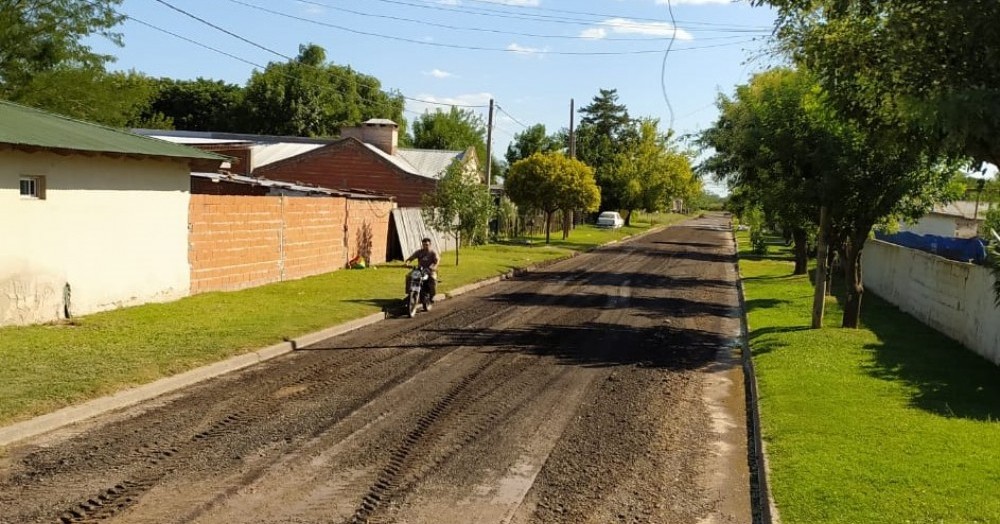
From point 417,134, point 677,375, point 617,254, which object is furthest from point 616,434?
point 417,134

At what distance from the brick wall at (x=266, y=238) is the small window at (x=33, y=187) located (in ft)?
12.8

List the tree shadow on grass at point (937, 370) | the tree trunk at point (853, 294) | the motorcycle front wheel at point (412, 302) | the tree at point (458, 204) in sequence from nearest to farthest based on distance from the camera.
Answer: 1. the tree shadow on grass at point (937, 370)
2. the tree trunk at point (853, 294)
3. the motorcycle front wheel at point (412, 302)
4. the tree at point (458, 204)

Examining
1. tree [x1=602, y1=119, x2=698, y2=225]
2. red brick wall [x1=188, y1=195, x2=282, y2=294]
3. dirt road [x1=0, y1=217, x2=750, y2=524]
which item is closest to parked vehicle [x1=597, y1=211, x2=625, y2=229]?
tree [x1=602, y1=119, x2=698, y2=225]

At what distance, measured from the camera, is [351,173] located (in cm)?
4231

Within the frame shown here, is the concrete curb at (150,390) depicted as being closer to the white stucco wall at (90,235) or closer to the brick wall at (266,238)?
the white stucco wall at (90,235)

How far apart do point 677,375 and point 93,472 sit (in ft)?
25.0

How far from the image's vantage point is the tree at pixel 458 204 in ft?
92.1

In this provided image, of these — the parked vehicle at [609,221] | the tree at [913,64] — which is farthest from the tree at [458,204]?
the parked vehicle at [609,221]

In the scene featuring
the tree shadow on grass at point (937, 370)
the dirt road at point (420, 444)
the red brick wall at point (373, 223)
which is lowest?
the dirt road at point (420, 444)

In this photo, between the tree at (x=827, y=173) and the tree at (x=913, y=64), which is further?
the tree at (x=827, y=173)

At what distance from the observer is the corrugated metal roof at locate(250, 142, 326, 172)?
1751 inches

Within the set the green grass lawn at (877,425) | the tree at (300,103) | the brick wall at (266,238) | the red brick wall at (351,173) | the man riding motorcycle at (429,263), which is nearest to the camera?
the green grass lawn at (877,425)

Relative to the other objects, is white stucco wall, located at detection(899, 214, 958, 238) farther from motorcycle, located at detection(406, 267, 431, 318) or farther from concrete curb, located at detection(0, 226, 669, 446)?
concrete curb, located at detection(0, 226, 669, 446)

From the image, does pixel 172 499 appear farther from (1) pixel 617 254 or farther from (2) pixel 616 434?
(1) pixel 617 254
